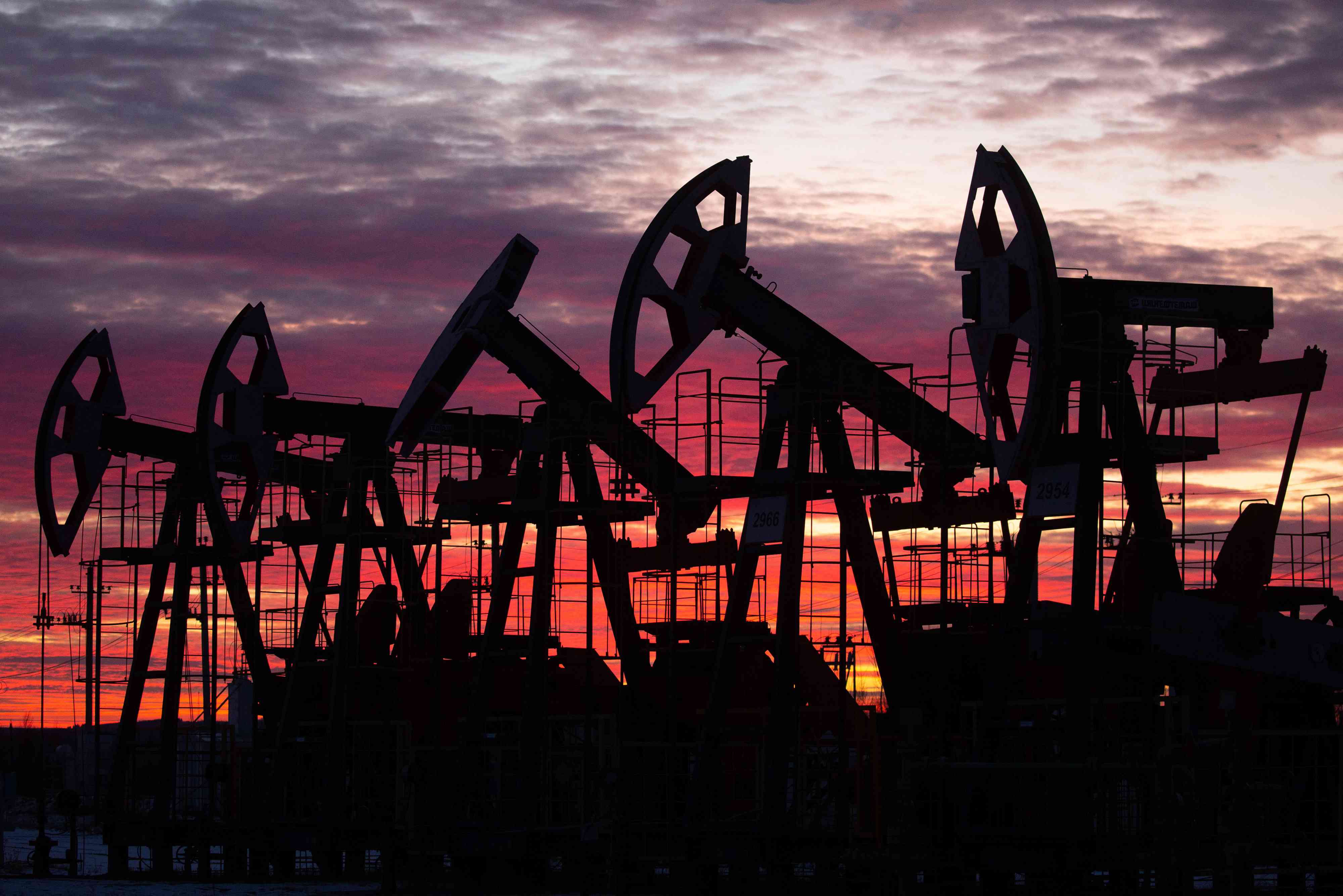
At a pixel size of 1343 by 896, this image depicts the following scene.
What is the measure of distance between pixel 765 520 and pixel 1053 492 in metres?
3.57

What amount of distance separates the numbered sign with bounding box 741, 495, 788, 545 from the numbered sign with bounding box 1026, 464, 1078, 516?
9.40 ft

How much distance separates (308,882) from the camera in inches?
1003

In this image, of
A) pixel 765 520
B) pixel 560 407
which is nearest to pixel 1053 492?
pixel 765 520

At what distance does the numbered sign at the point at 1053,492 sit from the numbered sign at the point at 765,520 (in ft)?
9.40

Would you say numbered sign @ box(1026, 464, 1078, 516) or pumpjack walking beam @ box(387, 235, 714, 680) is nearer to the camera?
numbered sign @ box(1026, 464, 1078, 516)

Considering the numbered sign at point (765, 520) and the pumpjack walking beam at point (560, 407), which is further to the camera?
the pumpjack walking beam at point (560, 407)

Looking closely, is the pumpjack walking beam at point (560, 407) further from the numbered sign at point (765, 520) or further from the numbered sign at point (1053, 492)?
the numbered sign at point (1053, 492)

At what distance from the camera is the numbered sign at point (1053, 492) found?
1694cm

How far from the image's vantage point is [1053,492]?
1720 cm

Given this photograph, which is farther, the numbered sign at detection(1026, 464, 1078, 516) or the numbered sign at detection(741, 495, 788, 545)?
the numbered sign at detection(741, 495, 788, 545)

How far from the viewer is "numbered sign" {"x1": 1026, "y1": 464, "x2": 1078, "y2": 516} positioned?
55.6 feet

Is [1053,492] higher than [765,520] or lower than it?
higher

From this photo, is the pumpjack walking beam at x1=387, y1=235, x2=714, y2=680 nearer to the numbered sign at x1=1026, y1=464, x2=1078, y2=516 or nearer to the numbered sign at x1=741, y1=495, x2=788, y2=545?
the numbered sign at x1=741, y1=495, x2=788, y2=545

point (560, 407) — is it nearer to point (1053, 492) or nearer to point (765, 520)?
point (765, 520)
